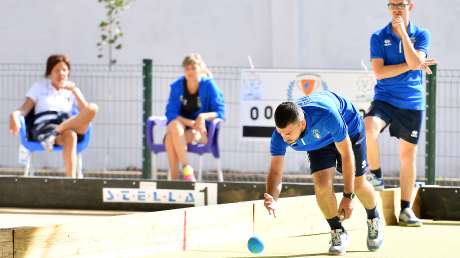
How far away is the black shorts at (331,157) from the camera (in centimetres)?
707

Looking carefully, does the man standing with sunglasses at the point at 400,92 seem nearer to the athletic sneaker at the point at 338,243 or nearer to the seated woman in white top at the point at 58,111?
the athletic sneaker at the point at 338,243

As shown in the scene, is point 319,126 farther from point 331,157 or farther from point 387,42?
point 387,42

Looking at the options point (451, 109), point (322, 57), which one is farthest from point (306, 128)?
point (322, 57)

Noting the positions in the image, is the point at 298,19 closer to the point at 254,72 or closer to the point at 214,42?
the point at 214,42

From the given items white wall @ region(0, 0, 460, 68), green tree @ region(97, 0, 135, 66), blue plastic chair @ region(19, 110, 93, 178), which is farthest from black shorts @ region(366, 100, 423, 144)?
green tree @ region(97, 0, 135, 66)

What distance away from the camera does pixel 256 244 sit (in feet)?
21.8

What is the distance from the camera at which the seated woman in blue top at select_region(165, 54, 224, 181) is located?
10961 mm

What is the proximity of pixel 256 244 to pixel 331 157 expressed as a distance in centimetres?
85

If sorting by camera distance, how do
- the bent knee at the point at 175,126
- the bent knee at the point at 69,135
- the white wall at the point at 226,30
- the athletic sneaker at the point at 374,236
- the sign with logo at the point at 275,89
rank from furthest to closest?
the white wall at the point at 226,30
the sign with logo at the point at 275,89
the bent knee at the point at 175,126
the bent knee at the point at 69,135
the athletic sneaker at the point at 374,236

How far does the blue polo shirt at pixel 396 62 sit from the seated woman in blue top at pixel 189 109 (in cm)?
280

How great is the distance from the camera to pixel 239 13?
573 inches

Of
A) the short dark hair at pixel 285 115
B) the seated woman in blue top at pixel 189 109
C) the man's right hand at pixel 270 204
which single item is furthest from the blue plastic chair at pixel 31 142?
the short dark hair at pixel 285 115

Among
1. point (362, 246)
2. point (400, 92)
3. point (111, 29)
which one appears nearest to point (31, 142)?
point (111, 29)

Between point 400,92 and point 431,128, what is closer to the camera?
point 400,92
